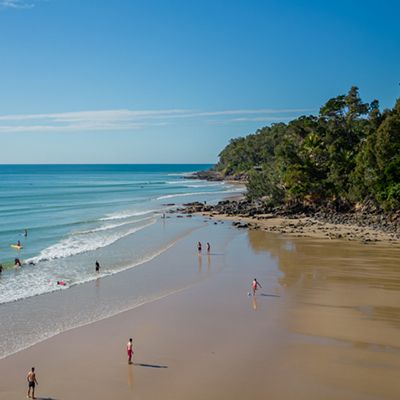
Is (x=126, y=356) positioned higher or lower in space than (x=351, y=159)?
lower

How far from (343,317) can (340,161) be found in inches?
1427

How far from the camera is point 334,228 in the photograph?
4275 centimetres

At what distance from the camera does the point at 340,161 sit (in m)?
53.1

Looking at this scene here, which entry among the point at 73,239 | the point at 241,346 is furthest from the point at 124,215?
the point at 241,346

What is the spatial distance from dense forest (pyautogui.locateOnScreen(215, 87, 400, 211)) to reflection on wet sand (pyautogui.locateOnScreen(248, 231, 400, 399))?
12.5 m

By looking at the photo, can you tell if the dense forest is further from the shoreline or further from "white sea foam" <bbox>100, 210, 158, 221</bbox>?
"white sea foam" <bbox>100, 210, 158, 221</bbox>

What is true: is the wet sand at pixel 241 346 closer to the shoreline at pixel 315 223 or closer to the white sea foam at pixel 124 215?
the shoreline at pixel 315 223

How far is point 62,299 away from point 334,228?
2745 cm

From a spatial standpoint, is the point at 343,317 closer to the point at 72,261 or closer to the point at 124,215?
the point at 72,261

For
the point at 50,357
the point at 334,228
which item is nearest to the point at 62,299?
the point at 50,357

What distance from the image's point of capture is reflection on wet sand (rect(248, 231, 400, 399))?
46.6ft

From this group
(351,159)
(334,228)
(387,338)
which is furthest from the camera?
(351,159)

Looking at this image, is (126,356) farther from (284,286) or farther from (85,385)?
(284,286)

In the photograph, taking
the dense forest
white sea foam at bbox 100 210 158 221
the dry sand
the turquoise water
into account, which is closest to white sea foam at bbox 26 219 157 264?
the turquoise water
